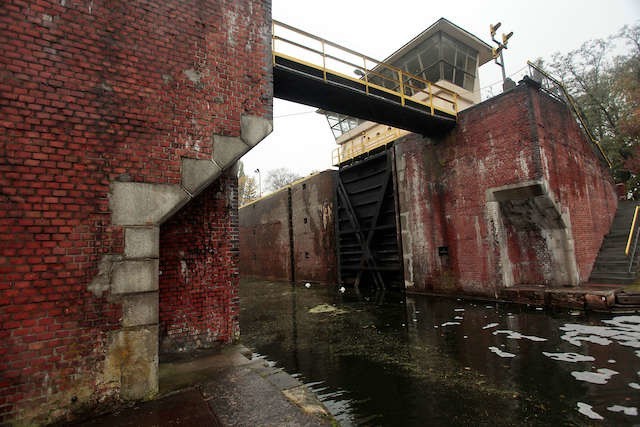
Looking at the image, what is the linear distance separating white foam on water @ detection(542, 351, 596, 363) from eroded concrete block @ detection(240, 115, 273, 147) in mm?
5485

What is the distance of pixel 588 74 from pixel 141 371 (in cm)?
2865

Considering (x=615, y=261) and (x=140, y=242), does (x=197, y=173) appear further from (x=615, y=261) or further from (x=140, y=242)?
(x=615, y=261)

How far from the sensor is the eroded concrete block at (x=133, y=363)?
342cm

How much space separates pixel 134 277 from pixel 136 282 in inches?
2.5

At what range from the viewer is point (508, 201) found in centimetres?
932

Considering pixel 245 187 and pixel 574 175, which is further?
pixel 245 187

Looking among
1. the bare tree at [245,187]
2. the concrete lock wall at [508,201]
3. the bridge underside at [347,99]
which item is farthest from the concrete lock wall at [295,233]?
the bare tree at [245,187]

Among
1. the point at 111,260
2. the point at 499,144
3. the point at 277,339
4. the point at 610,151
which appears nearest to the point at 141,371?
the point at 111,260

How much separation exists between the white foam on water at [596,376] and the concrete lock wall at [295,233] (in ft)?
39.8

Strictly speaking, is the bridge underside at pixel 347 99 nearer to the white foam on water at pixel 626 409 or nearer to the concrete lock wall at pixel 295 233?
the concrete lock wall at pixel 295 233

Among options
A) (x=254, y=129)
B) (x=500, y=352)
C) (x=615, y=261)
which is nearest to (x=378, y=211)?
(x=615, y=261)

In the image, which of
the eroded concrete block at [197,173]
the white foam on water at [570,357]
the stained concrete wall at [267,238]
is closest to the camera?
the eroded concrete block at [197,173]

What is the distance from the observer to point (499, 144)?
9430mm

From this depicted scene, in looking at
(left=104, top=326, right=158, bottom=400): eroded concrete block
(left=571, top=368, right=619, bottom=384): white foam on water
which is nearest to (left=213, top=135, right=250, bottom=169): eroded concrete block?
(left=104, top=326, right=158, bottom=400): eroded concrete block
